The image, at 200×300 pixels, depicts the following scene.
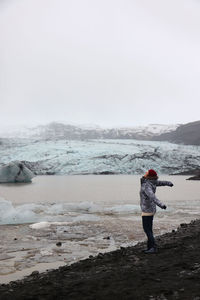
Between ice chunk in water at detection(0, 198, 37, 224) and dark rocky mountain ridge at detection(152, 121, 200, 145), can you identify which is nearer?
ice chunk in water at detection(0, 198, 37, 224)

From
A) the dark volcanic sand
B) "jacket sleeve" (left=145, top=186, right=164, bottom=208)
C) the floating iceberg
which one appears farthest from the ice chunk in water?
the floating iceberg

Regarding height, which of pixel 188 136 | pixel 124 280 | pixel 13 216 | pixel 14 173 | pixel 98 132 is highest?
pixel 98 132

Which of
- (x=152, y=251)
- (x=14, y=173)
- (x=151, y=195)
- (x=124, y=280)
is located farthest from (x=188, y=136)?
(x=124, y=280)

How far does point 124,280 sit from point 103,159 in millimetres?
63705

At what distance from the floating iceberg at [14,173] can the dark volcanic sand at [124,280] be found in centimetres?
3763

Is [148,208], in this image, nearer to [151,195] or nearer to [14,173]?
[151,195]

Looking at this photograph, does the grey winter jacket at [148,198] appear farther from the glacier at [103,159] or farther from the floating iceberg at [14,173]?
the glacier at [103,159]

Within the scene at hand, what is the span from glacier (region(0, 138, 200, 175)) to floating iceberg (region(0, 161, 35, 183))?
75.1 ft

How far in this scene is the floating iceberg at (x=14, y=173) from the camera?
42.4 metres

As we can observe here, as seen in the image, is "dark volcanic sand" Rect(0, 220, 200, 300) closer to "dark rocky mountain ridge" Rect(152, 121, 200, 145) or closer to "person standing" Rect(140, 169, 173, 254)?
"person standing" Rect(140, 169, 173, 254)

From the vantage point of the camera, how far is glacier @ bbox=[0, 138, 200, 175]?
218 feet

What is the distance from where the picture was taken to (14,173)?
1679 inches

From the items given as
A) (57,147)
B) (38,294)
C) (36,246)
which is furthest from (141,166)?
(38,294)

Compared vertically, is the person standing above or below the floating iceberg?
above
